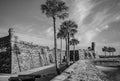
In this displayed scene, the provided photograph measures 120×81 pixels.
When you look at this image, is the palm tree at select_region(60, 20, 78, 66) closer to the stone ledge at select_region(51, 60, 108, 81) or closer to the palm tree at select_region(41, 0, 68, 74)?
the palm tree at select_region(41, 0, 68, 74)

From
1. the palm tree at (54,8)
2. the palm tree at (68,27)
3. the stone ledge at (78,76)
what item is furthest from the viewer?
the palm tree at (68,27)

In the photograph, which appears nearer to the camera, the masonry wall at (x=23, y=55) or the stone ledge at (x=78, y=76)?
the stone ledge at (x=78, y=76)

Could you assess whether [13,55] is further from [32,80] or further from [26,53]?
[32,80]

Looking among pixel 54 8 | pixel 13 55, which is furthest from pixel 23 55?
pixel 54 8

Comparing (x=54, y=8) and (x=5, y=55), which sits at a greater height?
(x=54, y=8)

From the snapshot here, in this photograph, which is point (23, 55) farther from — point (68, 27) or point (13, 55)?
point (68, 27)

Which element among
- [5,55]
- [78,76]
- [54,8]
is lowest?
[78,76]

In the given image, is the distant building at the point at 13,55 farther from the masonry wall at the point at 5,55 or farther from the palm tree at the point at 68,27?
the palm tree at the point at 68,27

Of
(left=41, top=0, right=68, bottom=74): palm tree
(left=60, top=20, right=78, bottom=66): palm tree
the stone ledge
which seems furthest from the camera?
(left=60, top=20, right=78, bottom=66): palm tree

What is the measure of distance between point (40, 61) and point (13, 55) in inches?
Answer: 489

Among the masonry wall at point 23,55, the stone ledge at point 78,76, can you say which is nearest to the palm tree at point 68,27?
the masonry wall at point 23,55

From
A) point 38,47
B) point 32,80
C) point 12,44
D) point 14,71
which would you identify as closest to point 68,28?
point 38,47

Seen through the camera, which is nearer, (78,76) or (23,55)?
(78,76)

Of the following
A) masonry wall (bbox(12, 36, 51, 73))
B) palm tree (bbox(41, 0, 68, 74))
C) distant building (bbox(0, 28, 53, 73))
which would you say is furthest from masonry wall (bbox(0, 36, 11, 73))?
palm tree (bbox(41, 0, 68, 74))
